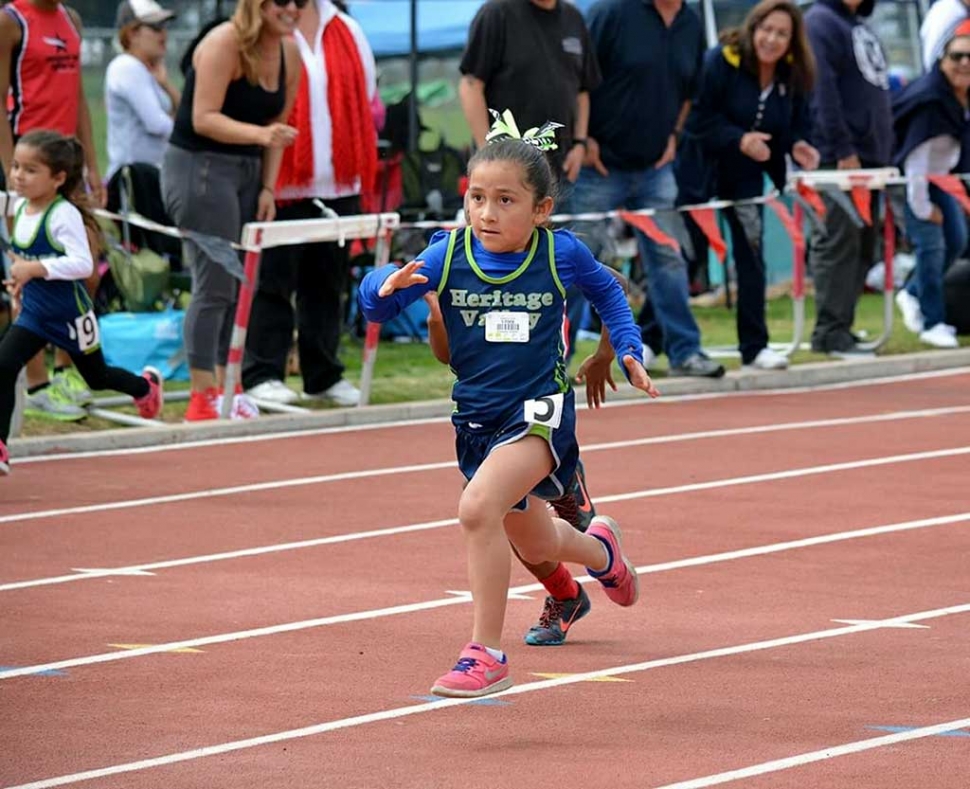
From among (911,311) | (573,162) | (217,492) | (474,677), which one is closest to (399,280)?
(474,677)

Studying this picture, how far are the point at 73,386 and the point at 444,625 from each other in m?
5.59

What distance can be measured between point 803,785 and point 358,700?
1.46m

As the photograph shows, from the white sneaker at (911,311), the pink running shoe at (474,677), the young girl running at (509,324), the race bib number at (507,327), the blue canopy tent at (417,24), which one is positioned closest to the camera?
the pink running shoe at (474,677)

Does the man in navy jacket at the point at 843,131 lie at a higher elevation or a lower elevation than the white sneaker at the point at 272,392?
higher

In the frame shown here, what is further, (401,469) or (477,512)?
(401,469)

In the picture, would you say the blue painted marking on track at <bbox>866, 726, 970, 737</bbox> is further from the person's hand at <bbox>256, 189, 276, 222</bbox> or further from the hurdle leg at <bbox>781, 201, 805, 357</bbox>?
the hurdle leg at <bbox>781, 201, 805, 357</bbox>

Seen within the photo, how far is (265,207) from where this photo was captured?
40.2 feet

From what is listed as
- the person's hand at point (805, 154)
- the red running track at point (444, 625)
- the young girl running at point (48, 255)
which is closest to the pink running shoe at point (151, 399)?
the red running track at point (444, 625)

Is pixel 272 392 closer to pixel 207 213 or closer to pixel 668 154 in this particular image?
pixel 207 213

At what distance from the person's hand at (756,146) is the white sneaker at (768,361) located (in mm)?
1297

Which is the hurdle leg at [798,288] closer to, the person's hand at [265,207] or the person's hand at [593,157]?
the person's hand at [593,157]

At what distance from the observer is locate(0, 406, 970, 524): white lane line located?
9.70m

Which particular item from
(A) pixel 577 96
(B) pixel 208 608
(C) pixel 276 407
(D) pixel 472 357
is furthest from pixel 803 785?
(A) pixel 577 96

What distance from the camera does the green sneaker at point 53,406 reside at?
12.2 metres
